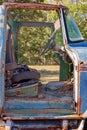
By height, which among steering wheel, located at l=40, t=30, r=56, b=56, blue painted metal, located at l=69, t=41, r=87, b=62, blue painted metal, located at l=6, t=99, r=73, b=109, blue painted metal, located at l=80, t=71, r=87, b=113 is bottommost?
blue painted metal, located at l=6, t=99, r=73, b=109

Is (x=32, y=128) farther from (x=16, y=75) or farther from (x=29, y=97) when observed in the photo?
(x=16, y=75)

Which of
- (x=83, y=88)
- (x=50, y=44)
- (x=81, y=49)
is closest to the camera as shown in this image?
(x=83, y=88)

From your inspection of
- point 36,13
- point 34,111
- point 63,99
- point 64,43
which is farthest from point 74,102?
point 36,13

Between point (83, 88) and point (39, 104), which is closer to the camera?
point (83, 88)

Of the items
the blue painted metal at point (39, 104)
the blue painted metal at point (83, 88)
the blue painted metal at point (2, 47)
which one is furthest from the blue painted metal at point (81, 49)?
the blue painted metal at point (2, 47)

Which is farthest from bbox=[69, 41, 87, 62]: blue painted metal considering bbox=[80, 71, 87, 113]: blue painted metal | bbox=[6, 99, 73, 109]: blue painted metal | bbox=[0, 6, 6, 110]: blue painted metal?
bbox=[0, 6, 6, 110]: blue painted metal

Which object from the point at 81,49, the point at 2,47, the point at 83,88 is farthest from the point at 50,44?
the point at 83,88

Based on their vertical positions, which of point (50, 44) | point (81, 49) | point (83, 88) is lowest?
point (83, 88)

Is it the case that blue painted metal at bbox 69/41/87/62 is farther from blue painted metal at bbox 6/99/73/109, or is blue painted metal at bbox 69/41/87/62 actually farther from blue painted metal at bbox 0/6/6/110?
blue painted metal at bbox 0/6/6/110

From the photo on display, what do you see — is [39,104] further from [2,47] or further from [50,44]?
[50,44]

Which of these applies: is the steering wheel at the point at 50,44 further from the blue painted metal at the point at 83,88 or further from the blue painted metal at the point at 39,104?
the blue painted metal at the point at 83,88

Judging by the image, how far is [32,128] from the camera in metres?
4.51

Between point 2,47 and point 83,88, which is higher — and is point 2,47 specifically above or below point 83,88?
above

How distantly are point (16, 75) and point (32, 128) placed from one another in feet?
2.86
